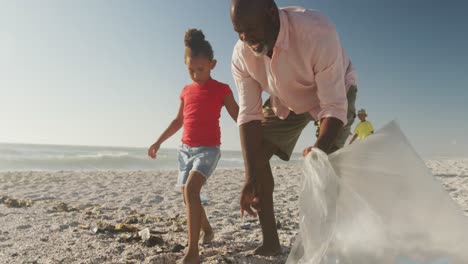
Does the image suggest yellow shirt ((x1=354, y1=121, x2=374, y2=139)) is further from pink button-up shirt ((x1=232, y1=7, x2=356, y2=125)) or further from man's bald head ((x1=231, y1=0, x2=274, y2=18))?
man's bald head ((x1=231, y1=0, x2=274, y2=18))

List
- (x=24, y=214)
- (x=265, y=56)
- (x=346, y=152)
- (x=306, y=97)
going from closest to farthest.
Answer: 1. (x=346, y=152)
2. (x=265, y=56)
3. (x=306, y=97)
4. (x=24, y=214)

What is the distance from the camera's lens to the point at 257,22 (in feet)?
5.69

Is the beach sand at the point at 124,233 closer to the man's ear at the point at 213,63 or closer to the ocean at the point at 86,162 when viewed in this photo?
the man's ear at the point at 213,63

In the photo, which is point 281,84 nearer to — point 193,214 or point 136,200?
point 193,214

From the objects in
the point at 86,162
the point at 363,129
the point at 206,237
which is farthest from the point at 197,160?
the point at 86,162

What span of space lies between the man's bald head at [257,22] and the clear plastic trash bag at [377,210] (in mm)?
593

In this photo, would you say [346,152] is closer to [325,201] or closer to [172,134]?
[325,201]

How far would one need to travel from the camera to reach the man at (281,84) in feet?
5.94

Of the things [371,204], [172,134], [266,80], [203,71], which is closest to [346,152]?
[371,204]

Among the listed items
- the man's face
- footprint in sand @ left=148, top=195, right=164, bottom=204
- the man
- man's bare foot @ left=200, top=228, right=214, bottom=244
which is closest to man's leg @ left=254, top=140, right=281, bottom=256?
the man

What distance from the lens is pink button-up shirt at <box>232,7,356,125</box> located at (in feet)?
6.20

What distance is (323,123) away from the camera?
1831 mm

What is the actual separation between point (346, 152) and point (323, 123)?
21 centimetres

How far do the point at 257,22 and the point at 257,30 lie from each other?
1.6 inches
